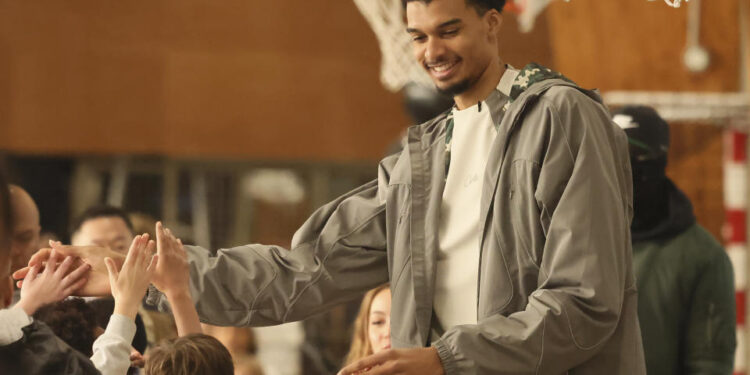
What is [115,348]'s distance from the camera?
2041 millimetres

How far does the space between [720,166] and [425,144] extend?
344 cm

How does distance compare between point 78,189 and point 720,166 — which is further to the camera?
point 78,189

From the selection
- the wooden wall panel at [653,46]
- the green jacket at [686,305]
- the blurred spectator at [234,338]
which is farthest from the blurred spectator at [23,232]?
the wooden wall panel at [653,46]

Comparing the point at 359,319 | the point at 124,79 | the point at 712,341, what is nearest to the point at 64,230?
the point at 124,79

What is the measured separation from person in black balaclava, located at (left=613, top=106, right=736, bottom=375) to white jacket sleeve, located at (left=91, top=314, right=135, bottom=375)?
148 centimetres

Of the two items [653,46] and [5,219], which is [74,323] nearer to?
[5,219]

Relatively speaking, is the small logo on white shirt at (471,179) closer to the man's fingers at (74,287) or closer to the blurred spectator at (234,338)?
the man's fingers at (74,287)

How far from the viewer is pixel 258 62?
776cm

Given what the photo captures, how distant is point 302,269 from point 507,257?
48 cm

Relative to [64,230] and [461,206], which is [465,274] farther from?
[64,230]

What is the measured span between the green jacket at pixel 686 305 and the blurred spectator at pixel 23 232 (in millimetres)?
1611

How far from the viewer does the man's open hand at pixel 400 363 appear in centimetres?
174

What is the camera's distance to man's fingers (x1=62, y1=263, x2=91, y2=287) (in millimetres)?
2068

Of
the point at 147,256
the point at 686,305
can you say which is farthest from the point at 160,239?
the point at 686,305
